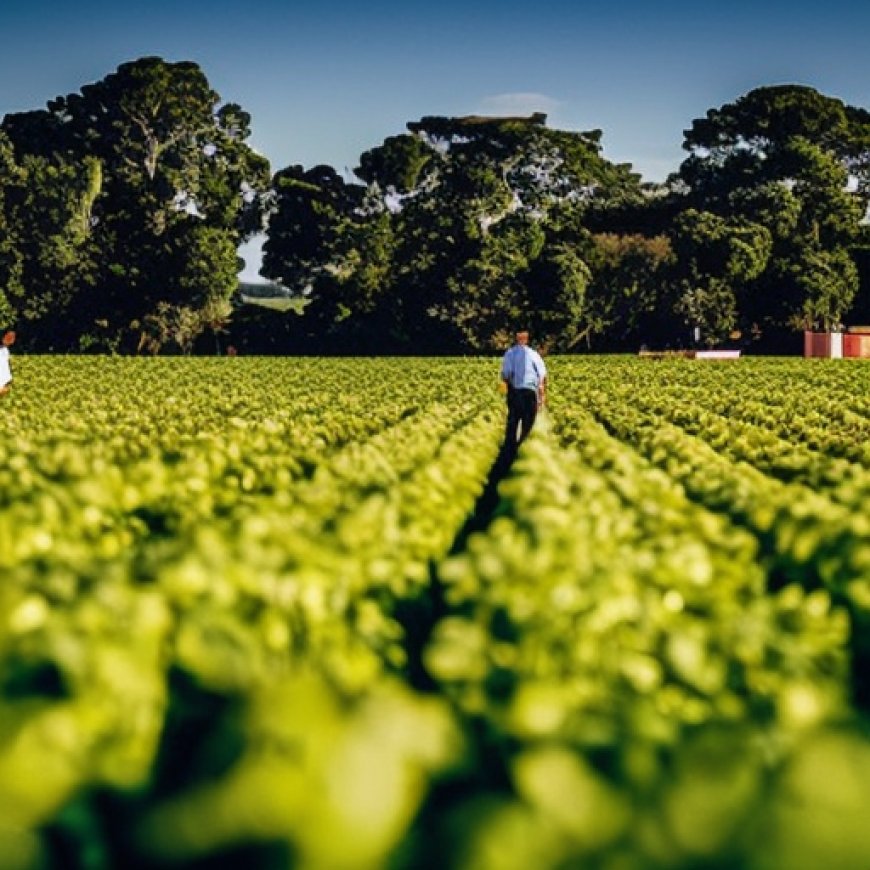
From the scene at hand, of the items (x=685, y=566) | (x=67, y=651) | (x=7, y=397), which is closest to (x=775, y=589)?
(x=685, y=566)

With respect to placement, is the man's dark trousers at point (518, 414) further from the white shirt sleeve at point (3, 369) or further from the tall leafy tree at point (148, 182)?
the tall leafy tree at point (148, 182)

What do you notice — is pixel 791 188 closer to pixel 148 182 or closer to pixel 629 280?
pixel 629 280

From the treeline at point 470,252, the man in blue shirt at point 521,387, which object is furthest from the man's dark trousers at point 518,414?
the treeline at point 470,252

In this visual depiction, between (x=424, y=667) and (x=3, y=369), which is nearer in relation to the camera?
(x=424, y=667)

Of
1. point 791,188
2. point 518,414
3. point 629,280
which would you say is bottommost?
point 518,414

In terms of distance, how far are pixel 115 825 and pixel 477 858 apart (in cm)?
106

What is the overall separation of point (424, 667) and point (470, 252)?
5908 cm

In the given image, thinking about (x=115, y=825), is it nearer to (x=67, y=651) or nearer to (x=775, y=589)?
(x=67, y=651)

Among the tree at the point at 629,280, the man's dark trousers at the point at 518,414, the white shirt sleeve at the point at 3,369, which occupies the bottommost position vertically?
the man's dark trousers at the point at 518,414

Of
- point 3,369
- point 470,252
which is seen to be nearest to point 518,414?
point 3,369

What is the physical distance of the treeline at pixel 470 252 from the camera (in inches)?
2450

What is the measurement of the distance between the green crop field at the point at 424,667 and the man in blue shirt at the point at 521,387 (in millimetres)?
7602

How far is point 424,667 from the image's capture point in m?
4.79

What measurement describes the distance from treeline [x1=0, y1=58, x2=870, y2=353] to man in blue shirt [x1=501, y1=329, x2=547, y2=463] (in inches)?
1742
